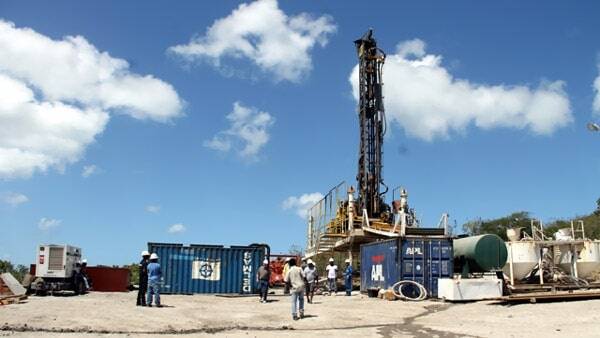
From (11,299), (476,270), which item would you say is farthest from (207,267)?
(476,270)

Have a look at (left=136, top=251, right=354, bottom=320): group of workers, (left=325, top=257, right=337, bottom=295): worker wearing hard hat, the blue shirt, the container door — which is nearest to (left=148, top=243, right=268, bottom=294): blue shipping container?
(left=325, top=257, right=337, bottom=295): worker wearing hard hat

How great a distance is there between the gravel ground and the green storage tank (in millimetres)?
4462

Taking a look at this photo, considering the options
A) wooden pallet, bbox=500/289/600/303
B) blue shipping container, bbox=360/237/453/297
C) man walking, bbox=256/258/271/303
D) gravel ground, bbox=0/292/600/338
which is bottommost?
gravel ground, bbox=0/292/600/338

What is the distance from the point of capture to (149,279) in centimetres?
1945

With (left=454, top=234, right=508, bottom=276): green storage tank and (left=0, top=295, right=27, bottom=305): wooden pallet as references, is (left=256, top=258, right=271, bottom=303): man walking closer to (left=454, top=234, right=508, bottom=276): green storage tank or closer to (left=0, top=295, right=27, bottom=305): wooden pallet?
(left=0, top=295, right=27, bottom=305): wooden pallet

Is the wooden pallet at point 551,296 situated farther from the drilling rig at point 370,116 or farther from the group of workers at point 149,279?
the drilling rig at point 370,116

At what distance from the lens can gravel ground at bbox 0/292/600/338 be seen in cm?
1417

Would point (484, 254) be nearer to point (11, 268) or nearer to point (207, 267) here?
point (207, 267)

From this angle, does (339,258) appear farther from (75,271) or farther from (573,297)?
(573,297)

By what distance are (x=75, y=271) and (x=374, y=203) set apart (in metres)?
17.6

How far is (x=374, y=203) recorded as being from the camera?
36.9 meters

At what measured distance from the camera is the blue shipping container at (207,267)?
27.7 m

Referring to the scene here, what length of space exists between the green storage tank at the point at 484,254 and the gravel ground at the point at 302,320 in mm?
4462

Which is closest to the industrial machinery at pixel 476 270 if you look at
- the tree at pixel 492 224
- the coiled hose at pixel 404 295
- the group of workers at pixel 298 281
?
the coiled hose at pixel 404 295
